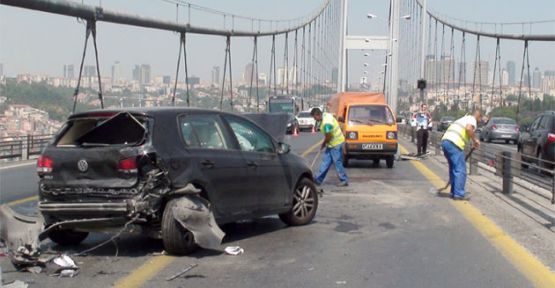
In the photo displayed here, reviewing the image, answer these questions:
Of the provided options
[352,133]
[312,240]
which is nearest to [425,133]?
[352,133]

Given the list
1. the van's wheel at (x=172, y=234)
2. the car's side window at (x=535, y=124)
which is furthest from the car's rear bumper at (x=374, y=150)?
the van's wheel at (x=172, y=234)

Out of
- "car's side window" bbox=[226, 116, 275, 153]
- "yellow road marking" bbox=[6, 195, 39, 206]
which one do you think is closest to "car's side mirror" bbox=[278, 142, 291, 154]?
"car's side window" bbox=[226, 116, 275, 153]

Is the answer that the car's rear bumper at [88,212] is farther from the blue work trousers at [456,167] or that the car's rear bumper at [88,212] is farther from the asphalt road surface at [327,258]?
the blue work trousers at [456,167]

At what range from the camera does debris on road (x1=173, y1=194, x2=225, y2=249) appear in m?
7.58

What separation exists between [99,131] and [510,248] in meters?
4.65

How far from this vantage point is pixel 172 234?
7.57 meters

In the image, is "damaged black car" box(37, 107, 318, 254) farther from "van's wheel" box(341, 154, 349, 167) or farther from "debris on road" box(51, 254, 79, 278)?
"van's wheel" box(341, 154, 349, 167)

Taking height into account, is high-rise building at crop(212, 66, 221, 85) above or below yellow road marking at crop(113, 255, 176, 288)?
above

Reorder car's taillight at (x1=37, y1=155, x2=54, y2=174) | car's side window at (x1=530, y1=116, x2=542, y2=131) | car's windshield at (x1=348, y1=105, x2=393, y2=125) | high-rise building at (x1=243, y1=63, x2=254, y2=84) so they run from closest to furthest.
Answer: car's taillight at (x1=37, y1=155, x2=54, y2=174), car's side window at (x1=530, y1=116, x2=542, y2=131), car's windshield at (x1=348, y1=105, x2=393, y2=125), high-rise building at (x1=243, y1=63, x2=254, y2=84)

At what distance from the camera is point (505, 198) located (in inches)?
525

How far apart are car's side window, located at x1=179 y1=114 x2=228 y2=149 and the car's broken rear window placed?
517 mm

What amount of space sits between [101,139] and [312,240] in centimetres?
263

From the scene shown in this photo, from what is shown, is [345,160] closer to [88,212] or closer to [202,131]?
[202,131]

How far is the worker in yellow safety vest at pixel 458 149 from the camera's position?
510 inches
